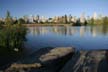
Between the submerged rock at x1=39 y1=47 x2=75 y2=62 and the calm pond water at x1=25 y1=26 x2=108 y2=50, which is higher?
the submerged rock at x1=39 y1=47 x2=75 y2=62

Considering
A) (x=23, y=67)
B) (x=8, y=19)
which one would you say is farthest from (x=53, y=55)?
(x=8, y=19)

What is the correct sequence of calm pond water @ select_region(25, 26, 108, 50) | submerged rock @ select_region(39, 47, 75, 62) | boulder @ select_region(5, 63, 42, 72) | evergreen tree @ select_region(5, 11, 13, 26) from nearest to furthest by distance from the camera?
boulder @ select_region(5, 63, 42, 72) < submerged rock @ select_region(39, 47, 75, 62) < evergreen tree @ select_region(5, 11, 13, 26) < calm pond water @ select_region(25, 26, 108, 50)

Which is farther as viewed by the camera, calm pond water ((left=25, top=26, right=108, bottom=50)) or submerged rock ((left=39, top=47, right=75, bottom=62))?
calm pond water ((left=25, top=26, right=108, bottom=50))

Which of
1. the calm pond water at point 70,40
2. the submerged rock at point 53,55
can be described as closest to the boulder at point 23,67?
the submerged rock at point 53,55

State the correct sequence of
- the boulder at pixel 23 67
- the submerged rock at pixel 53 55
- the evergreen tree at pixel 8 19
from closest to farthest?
the boulder at pixel 23 67, the submerged rock at pixel 53 55, the evergreen tree at pixel 8 19

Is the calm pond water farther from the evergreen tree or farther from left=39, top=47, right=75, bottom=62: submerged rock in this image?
left=39, top=47, right=75, bottom=62: submerged rock

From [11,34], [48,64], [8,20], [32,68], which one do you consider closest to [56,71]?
[48,64]

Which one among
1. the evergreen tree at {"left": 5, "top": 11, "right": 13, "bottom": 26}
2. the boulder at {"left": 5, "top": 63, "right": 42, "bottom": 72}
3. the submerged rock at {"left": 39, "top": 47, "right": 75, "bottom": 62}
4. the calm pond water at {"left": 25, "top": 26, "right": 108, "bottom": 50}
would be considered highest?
the evergreen tree at {"left": 5, "top": 11, "right": 13, "bottom": 26}

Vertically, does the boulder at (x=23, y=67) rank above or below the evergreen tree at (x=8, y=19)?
below

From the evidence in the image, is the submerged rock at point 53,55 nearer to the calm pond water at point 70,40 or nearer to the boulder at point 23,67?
the boulder at point 23,67

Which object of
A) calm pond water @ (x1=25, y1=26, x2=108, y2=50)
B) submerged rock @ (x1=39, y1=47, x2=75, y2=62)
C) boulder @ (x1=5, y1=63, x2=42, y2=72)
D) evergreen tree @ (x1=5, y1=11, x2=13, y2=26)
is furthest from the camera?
calm pond water @ (x1=25, y1=26, x2=108, y2=50)

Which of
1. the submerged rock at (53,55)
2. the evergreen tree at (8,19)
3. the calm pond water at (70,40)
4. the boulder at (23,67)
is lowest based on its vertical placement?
the calm pond water at (70,40)

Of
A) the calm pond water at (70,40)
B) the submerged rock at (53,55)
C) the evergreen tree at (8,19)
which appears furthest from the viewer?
the calm pond water at (70,40)

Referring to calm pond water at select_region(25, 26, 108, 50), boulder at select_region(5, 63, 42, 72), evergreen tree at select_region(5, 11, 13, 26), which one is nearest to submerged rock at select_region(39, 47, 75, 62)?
boulder at select_region(5, 63, 42, 72)
